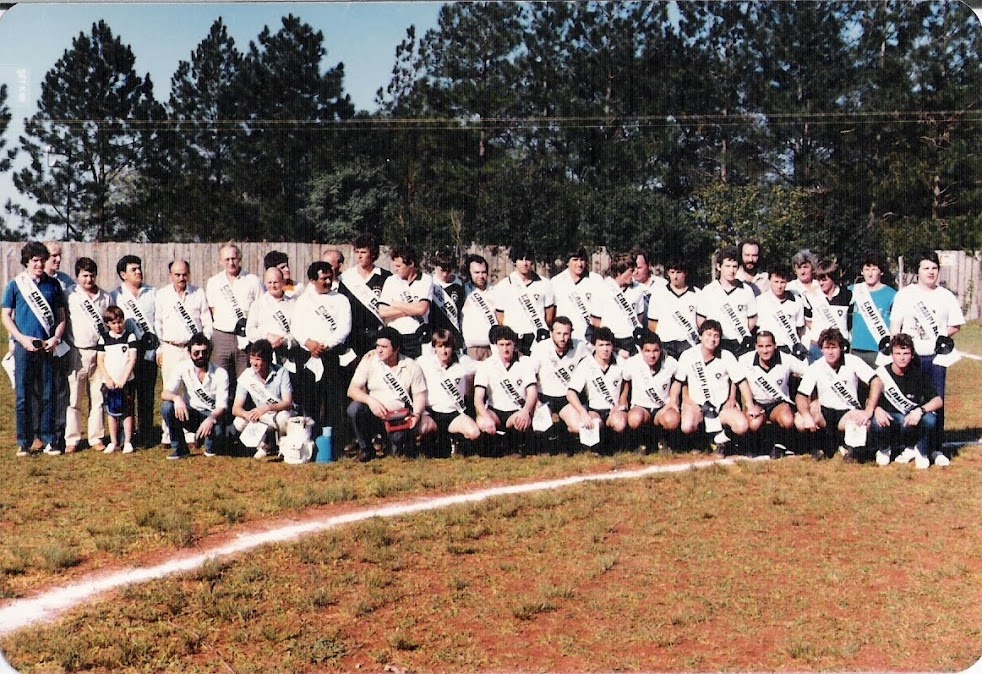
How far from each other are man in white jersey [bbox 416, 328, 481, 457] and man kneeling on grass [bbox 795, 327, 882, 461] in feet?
8.34

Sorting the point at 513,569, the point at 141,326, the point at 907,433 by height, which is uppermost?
the point at 141,326

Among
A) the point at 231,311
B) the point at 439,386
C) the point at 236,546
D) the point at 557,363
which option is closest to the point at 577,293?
the point at 557,363

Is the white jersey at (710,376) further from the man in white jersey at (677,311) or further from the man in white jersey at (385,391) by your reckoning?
the man in white jersey at (385,391)

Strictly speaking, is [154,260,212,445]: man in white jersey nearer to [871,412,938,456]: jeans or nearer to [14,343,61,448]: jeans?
[14,343,61,448]: jeans

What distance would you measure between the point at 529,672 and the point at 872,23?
16.8 ft

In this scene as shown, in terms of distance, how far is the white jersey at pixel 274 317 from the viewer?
24.3 feet

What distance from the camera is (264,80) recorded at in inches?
275

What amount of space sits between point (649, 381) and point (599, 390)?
40 centimetres

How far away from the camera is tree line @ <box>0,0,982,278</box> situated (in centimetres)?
675

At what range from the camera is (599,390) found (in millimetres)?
7395

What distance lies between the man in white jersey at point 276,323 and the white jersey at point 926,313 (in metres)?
4.62

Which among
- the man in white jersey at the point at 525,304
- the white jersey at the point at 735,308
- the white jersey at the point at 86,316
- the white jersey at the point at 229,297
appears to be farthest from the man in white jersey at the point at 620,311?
the white jersey at the point at 86,316

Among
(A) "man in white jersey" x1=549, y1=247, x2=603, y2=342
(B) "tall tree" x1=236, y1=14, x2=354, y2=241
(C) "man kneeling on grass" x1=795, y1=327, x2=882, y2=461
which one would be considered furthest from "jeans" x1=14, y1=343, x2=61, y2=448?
(C) "man kneeling on grass" x1=795, y1=327, x2=882, y2=461

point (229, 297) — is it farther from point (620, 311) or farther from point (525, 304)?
point (620, 311)
